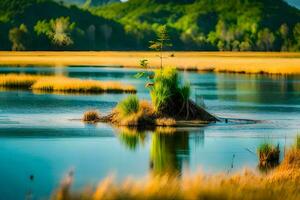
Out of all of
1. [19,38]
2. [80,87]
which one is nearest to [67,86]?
[80,87]

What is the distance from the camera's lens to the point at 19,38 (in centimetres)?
18375

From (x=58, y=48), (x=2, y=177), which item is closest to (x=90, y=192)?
(x=2, y=177)

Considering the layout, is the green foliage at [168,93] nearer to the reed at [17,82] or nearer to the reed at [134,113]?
the reed at [134,113]

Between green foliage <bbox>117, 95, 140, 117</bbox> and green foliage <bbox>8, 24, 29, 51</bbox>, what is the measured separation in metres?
150

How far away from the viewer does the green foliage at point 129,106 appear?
31.8m

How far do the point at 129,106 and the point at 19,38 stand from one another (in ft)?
508

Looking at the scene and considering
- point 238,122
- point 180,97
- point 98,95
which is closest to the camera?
point 180,97

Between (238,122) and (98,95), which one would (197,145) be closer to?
(238,122)

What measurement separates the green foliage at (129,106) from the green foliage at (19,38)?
491 feet

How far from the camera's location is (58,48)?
197 metres

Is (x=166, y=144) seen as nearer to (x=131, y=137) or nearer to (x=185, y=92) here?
(x=131, y=137)

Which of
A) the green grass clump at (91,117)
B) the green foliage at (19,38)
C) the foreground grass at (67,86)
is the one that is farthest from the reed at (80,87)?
the green foliage at (19,38)

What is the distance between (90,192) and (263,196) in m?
3.22

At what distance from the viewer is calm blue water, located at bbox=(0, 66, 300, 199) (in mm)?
21141
